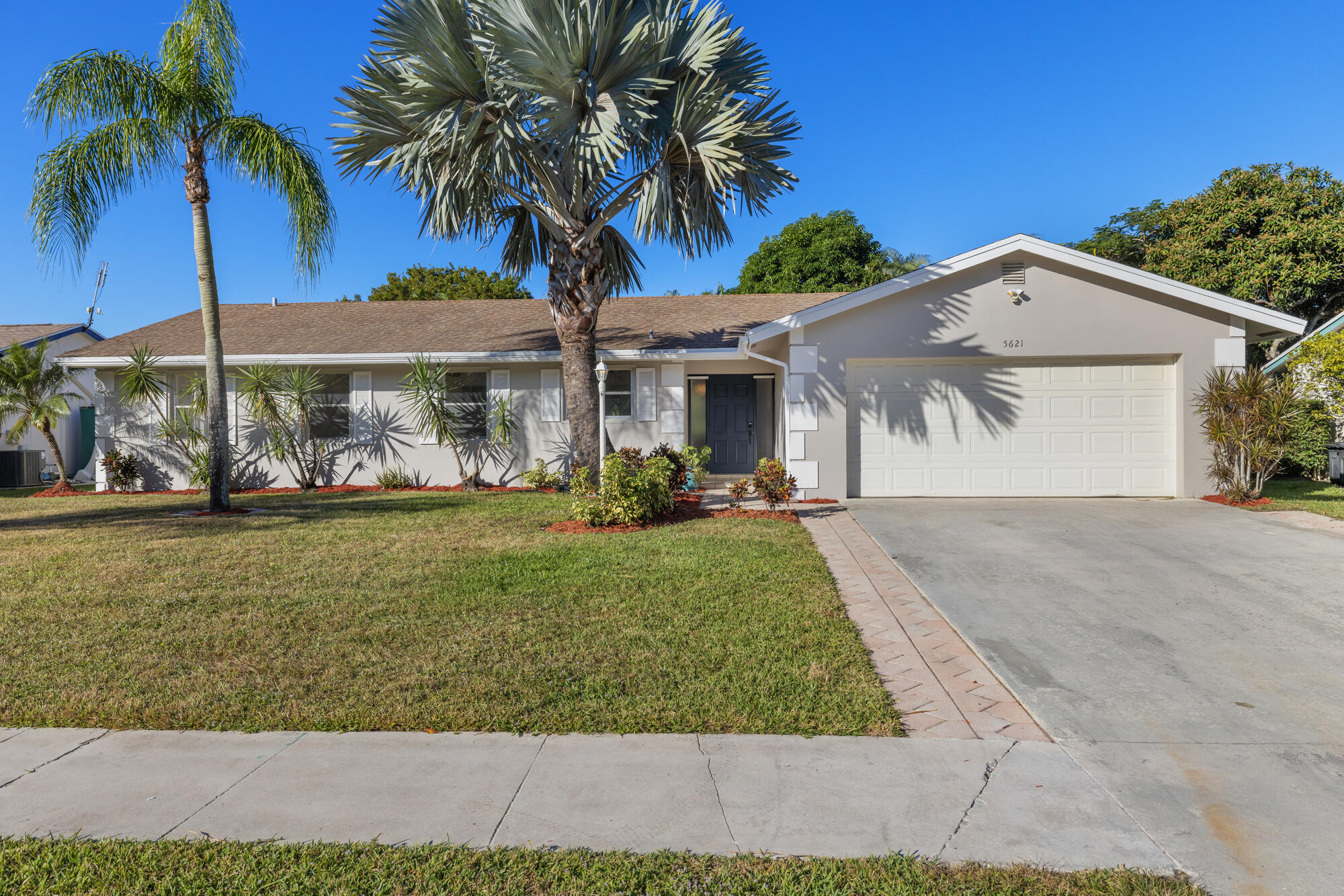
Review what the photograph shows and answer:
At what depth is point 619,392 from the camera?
14.1 metres

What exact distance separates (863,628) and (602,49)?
830 cm

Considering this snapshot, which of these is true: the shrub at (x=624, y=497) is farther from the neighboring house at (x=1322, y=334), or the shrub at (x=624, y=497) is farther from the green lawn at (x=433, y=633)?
the neighboring house at (x=1322, y=334)

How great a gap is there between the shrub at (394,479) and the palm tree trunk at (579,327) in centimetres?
473

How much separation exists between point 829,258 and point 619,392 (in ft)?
58.8

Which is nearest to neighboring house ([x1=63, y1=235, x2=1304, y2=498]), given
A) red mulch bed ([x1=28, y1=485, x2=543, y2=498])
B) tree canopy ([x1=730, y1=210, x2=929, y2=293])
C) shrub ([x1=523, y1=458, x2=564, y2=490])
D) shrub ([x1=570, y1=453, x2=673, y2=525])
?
shrub ([x1=523, y1=458, x2=564, y2=490])

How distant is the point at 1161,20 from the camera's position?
13.0 meters

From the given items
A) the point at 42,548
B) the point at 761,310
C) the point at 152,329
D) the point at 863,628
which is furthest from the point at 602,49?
the point at 152,329

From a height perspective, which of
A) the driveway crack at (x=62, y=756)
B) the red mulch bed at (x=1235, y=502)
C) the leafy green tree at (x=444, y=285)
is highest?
the leafy green tree at (x=444, y=285)

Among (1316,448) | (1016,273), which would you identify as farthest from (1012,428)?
(1316,448)

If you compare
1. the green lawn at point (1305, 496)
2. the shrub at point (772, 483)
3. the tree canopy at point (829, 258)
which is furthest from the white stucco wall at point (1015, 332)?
the tree canopy at point (829, 258)

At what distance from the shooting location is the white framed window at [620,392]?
14.1m

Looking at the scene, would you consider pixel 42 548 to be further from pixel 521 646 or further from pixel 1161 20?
→ pixel 1161 20

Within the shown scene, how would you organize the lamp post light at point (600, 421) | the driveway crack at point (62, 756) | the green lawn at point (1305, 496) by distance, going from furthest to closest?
the lamp post light at point (600, 421)
the green lawn at point (1305, 496)
the driveway crack at point (62, 756)

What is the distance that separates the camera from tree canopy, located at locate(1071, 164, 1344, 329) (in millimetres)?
18062
